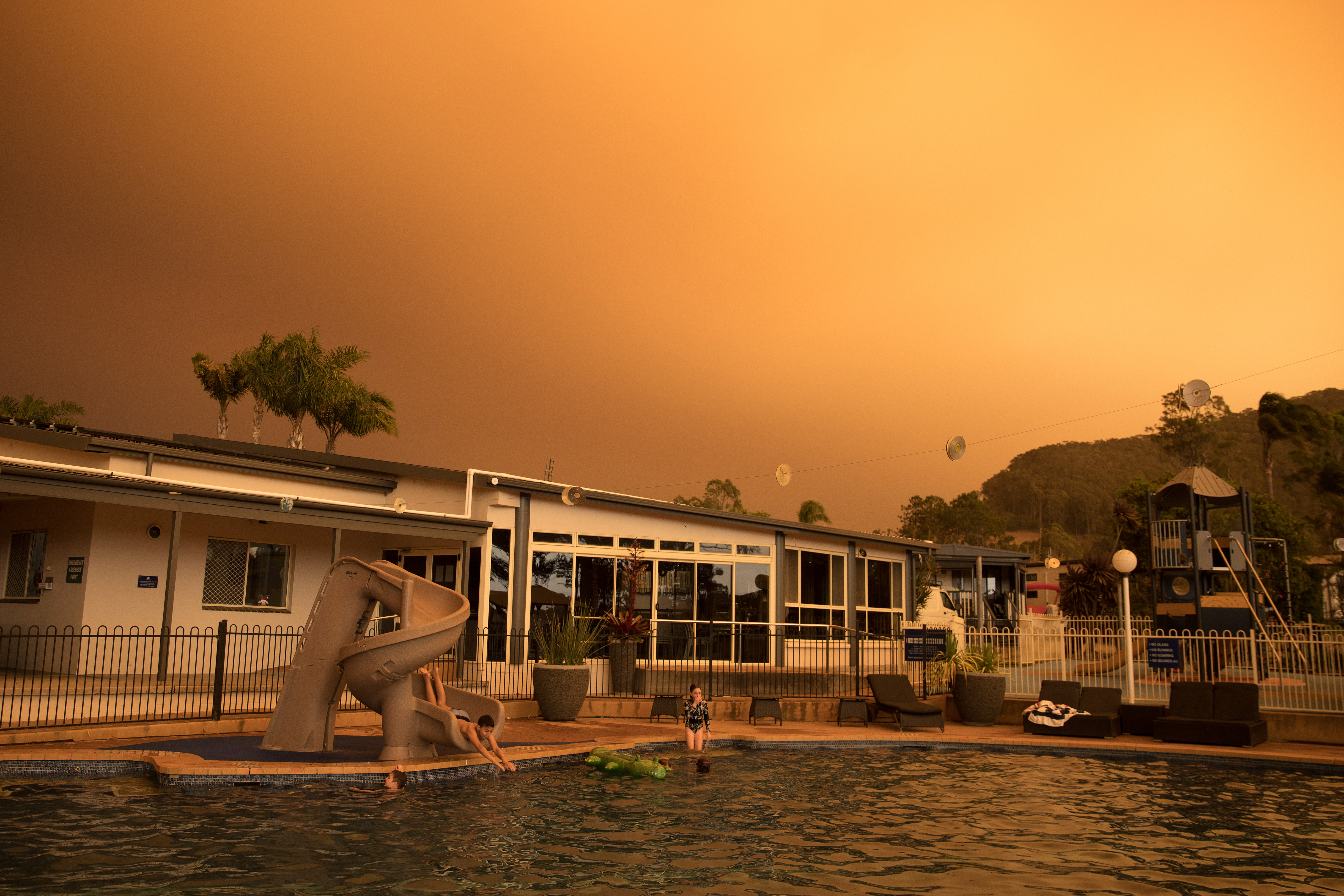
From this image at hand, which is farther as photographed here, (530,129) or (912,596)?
(912,596)

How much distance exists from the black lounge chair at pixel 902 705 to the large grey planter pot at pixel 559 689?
486cm

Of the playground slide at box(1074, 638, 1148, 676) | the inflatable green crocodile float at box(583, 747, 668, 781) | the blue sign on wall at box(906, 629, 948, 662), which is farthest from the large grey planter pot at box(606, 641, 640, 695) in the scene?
Answer: the playground slide at box(1074, 638, 1148, 676)

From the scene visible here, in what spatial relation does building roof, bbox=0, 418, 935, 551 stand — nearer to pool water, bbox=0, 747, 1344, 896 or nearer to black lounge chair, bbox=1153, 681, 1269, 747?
pool water, bbox=0, 747, 1344, 896

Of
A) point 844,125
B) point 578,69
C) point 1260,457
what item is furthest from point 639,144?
point 1260,457

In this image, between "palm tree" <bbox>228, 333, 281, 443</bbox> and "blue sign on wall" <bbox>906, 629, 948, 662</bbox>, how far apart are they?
90.6ft

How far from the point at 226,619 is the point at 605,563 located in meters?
7.05

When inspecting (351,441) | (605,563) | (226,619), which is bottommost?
(226,619)

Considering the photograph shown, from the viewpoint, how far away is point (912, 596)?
2369cm

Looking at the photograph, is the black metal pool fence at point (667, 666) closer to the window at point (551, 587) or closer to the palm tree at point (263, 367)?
the window at point (551, 587)

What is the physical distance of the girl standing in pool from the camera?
11.9m

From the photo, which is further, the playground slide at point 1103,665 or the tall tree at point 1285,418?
the tall tree at point 1285,418

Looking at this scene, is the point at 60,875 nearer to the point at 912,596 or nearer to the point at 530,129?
the point at 530,129

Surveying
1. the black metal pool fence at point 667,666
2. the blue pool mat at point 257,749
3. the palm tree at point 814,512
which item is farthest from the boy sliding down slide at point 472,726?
the palm tree at point 814,512

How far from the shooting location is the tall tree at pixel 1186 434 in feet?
184
